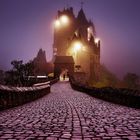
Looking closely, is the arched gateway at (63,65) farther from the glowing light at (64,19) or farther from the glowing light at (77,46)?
the glowing light at (64,19)

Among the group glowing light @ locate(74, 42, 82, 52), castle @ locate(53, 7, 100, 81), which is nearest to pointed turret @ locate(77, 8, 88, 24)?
castle @ locate(53, 7, 100, 81)

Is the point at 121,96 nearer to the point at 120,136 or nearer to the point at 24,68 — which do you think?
the point at 120,136

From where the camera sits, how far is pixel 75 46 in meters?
120

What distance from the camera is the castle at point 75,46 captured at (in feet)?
326

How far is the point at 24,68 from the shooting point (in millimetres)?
79125

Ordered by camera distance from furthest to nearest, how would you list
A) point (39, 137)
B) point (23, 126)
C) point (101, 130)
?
point (23, 126) → point (101, 130) → point (39, 137)

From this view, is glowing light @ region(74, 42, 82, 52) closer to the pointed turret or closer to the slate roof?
the slate roof

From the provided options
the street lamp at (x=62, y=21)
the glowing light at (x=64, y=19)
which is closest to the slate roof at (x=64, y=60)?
the street lamp at (x=62, y=21)

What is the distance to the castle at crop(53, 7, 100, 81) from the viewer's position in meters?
99.2

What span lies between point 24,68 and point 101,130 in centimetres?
7169

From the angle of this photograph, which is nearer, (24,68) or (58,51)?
(24,68)

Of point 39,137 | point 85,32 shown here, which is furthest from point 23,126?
point 85,32

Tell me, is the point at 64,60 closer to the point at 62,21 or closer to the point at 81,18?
the point at 81,18

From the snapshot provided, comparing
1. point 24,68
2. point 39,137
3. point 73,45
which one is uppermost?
point 73,45
